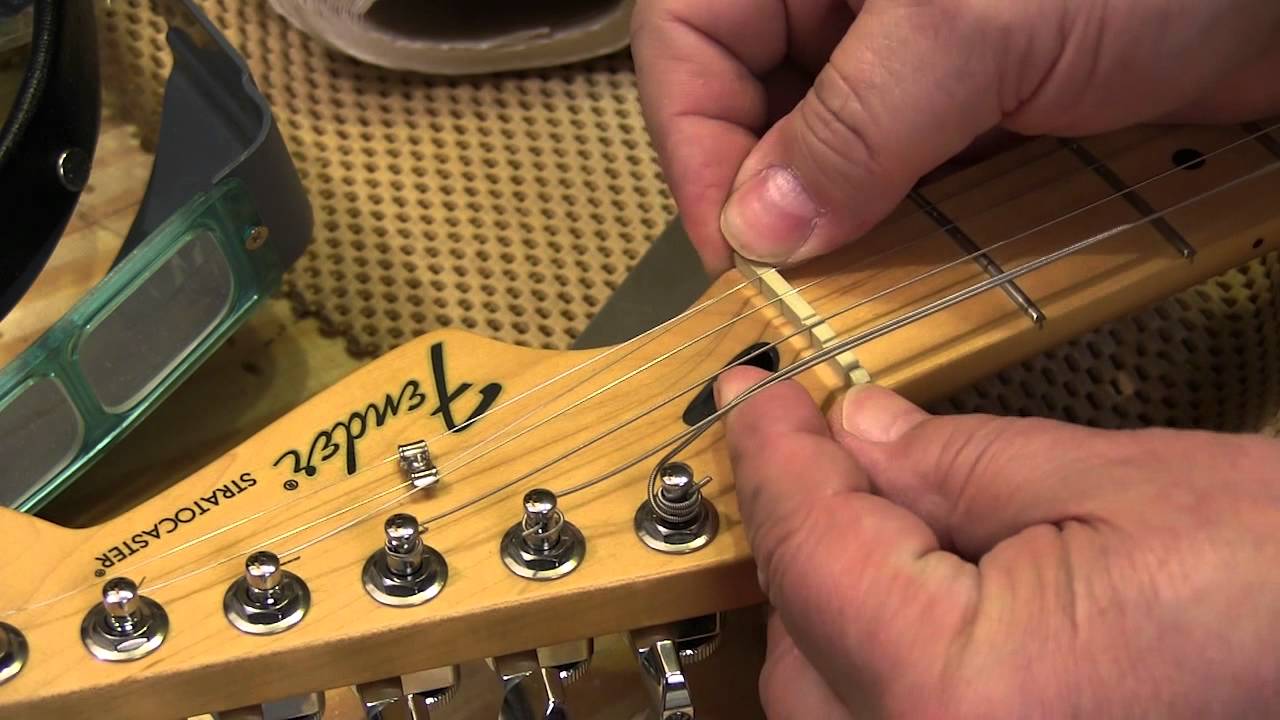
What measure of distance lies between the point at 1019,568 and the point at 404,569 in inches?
9.4

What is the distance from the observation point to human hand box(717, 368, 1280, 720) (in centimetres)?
43

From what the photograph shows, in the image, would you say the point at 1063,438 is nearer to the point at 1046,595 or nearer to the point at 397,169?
the point at 1046,595

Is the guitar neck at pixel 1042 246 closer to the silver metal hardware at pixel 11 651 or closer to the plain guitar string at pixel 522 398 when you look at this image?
the plain guitar string at pixel 522 398

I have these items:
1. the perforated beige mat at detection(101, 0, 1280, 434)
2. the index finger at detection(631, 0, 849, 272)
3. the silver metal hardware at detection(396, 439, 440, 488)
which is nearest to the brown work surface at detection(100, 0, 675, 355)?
the perforated beige mat at detection(101, 0, 1280, 434)

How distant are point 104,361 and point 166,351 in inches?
1.4

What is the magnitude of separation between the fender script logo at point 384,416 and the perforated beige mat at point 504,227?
0.17m

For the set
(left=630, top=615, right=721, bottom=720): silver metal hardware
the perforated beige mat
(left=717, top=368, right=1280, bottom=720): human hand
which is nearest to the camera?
(left=717, top=368, right=1280, bottom=720): human hand

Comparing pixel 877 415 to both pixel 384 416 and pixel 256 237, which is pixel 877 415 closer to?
pixel 384 416

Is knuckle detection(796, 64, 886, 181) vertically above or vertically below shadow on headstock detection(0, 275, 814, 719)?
above

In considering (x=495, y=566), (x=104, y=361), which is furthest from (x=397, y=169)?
(x=495, y=566)

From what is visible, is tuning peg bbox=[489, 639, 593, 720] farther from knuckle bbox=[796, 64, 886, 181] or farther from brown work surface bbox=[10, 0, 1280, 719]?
knuckle bbox=[796, 64, 886, 181]

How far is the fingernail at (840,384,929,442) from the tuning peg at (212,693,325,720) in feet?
0.82

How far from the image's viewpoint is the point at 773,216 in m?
0.63

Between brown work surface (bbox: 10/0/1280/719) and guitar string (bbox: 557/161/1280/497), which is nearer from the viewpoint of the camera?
guitar string (bbox: 557/161/1280/497)
